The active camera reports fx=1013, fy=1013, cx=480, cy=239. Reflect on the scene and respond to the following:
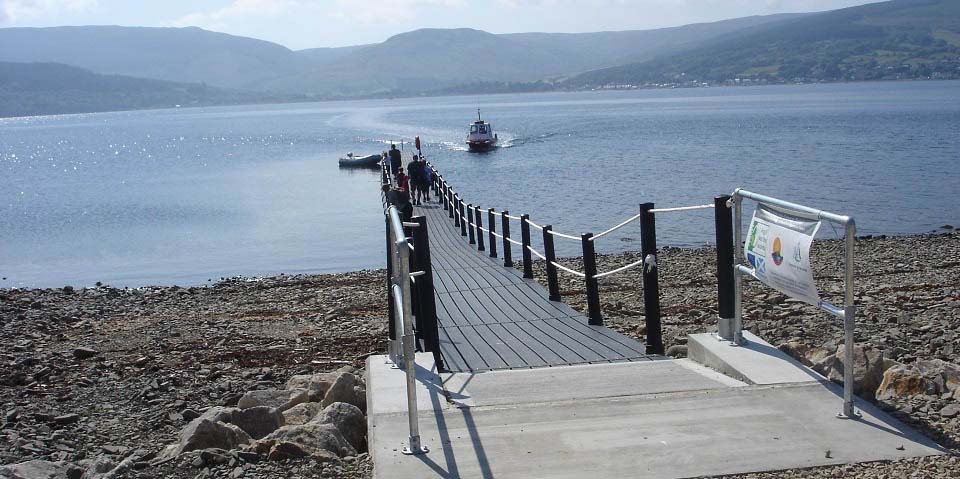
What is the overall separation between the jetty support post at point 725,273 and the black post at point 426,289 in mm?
2193

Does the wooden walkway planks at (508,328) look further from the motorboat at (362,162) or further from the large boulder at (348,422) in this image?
the motorboat at (362,162)

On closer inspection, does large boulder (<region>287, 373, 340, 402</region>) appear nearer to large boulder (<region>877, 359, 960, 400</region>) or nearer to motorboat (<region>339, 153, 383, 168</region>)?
large boulder (<region>877, 359, 960, 400</region>)

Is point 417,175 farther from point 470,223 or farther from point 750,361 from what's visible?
point 750,361

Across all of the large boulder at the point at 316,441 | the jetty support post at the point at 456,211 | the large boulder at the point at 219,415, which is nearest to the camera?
the large boulder at the point at 316,441

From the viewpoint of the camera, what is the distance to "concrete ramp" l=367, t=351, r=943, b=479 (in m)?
5.40

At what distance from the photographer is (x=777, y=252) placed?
666 centimetres

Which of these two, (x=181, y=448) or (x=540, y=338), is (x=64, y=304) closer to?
(x=540, y=338)

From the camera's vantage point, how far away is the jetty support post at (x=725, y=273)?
24.8 ft

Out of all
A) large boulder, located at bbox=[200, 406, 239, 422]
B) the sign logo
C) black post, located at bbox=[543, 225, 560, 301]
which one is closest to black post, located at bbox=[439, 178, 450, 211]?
black post, located at bbox=[543, 225, 560, 301]

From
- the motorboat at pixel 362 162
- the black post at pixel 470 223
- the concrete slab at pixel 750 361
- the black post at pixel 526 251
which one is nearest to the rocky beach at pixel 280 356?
the concrete slab at pixel 750 361

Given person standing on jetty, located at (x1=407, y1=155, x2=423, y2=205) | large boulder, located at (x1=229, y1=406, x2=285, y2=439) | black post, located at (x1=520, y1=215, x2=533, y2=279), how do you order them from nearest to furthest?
large boulder, located at (x1=229, y1=406, x2=285, y2=439)
black post, located at (x1=520, y1=215, x2=533, y2=279)
person standing on jetty, located at (x1=407, y1=155, x2=423, y2=205)

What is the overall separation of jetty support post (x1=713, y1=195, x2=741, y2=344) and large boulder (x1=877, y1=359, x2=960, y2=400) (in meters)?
1.19

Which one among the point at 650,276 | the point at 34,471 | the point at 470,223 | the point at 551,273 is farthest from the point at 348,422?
the point at 470,223

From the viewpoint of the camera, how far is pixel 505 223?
1806cm
